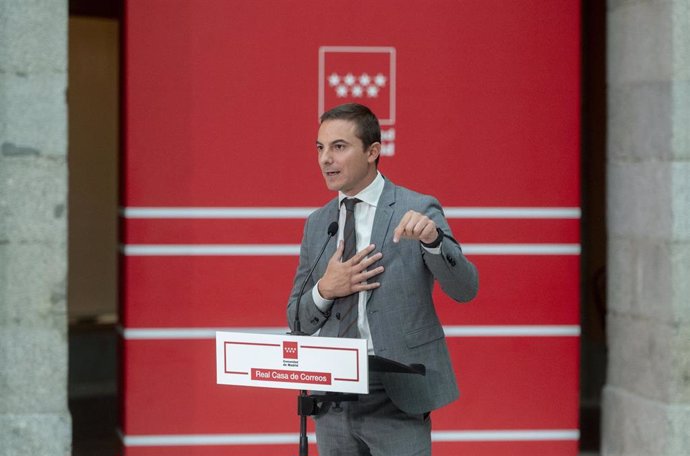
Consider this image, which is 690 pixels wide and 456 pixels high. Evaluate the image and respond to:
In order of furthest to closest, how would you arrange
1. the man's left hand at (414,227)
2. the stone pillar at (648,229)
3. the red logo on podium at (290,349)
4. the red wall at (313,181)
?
the red wall at (313,181)
the stone pillar at (648,229)
the red logo on podium at (290,349)
the man's left hand at (414,227)

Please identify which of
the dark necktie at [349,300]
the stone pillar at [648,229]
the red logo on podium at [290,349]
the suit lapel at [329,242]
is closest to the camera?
the red logo on podium at [290,349]

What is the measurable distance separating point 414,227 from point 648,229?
3.05m

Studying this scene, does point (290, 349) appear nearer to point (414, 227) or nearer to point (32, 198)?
point (414, 227)

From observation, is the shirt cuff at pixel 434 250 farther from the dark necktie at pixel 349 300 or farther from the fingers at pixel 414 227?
the dark necktie at pixel 349 300

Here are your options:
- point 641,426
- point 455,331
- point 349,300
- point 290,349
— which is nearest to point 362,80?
point 455,331

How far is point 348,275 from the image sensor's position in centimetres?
356

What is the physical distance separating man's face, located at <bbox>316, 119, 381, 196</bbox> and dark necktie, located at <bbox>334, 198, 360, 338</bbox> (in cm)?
9

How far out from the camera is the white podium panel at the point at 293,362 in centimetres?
335

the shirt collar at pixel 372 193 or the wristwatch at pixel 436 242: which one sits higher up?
the shirt collar at pixel 372 193

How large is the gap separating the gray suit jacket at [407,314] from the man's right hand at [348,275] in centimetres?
8

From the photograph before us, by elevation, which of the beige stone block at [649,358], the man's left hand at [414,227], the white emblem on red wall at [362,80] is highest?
the white emblem on red wall at [362,80]

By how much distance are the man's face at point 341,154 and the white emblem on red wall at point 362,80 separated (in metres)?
2.38

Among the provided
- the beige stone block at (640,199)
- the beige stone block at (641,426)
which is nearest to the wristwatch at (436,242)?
the beige stone block at (640,199)

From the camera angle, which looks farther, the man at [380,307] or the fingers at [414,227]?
the man at [380,307]
